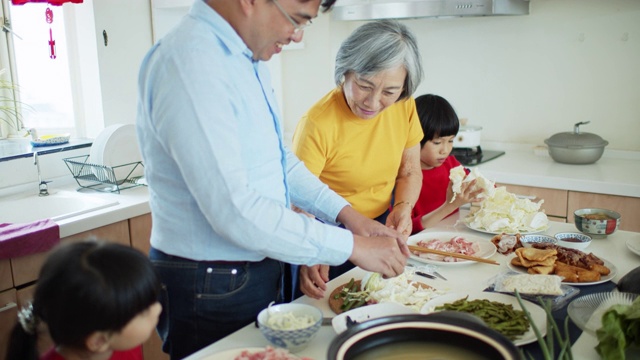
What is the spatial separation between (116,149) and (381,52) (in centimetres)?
160

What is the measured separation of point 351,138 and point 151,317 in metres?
0.97

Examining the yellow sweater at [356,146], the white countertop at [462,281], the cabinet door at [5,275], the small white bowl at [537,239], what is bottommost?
the cabinet door at [5,275]

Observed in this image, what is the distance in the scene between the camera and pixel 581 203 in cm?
287

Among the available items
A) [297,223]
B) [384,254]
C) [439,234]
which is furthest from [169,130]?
[439,234]

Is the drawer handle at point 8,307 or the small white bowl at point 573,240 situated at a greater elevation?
the small white bowl at point 573,240

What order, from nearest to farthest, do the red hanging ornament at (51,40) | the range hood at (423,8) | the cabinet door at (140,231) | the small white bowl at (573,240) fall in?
the small white bowl at (573,240)
the cabinet door at (140,231)
the red hanging ornament at (51,40)
the range hood at (423,8)

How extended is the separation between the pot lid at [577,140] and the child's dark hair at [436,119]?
995 millimetres

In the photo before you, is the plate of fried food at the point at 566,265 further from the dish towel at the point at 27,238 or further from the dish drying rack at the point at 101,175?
the dish drying rack at the point at 101,175

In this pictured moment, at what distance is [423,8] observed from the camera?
10.2ft

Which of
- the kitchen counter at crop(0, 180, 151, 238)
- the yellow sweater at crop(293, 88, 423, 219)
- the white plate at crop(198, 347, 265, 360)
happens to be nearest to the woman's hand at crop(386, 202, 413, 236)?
the yellow sweater at crop(293, 88, 423, 219)

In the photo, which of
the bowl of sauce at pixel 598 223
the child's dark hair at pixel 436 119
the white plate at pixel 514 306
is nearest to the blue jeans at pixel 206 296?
the white plate at pixel 514 306

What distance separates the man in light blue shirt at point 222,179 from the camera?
110cm

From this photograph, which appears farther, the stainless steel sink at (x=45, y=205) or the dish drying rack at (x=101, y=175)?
the dish drying rack at (x=101, y=175)

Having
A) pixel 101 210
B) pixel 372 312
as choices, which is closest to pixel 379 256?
pixel 372 312
